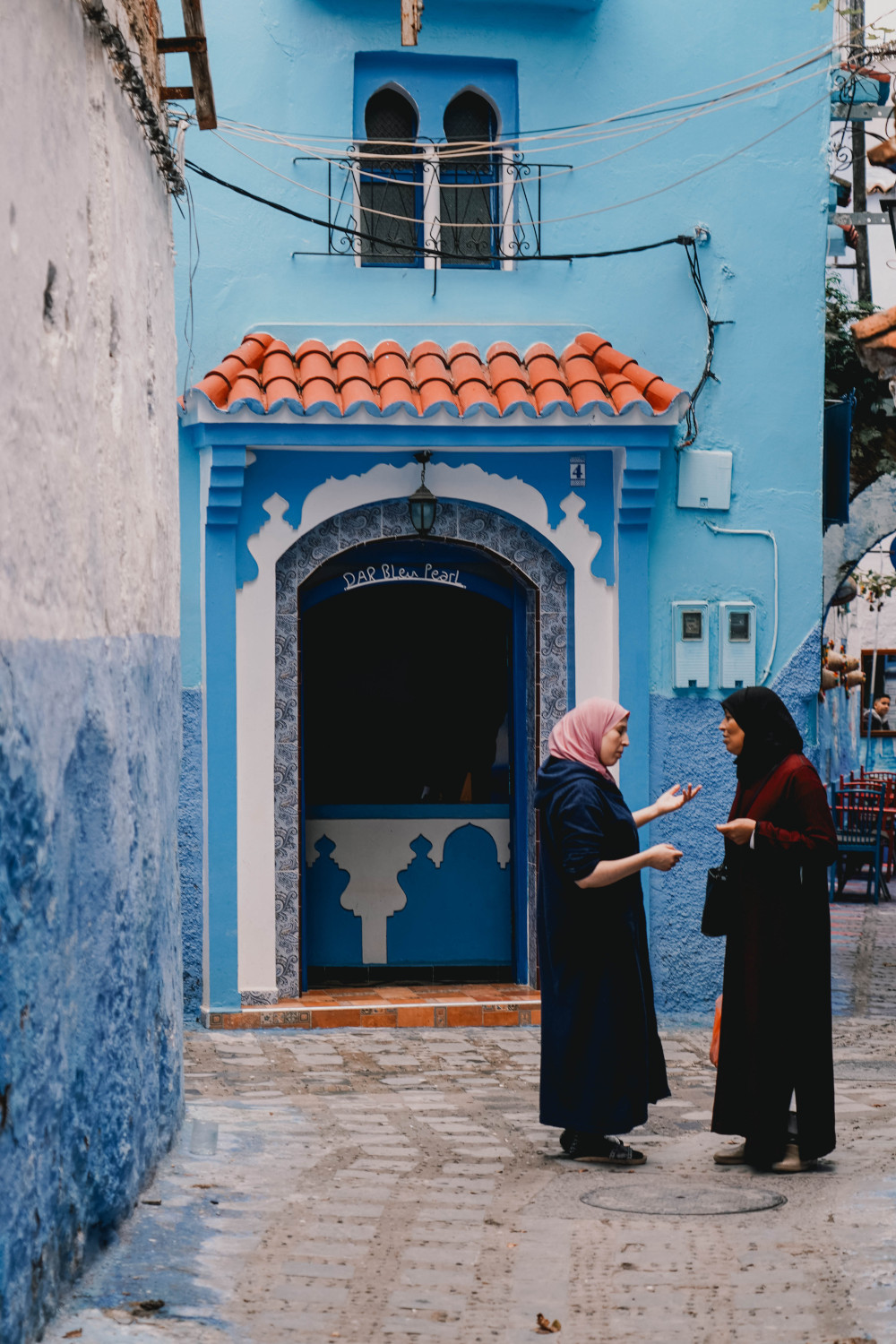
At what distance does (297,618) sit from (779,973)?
452 cm

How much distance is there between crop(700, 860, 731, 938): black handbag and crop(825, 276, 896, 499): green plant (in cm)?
736

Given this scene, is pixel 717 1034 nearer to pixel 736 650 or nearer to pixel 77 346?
pixel 736 650

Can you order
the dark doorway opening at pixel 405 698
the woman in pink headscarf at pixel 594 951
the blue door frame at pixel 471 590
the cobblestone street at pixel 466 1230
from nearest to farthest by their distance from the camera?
the cobblestone street at pixel 466 1230
the woman in pink headscarf at pixel 594 951
the blue door frame at pixel 471 590
the dark doorway opening at pixel 405 698

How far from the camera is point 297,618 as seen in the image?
10039 mm

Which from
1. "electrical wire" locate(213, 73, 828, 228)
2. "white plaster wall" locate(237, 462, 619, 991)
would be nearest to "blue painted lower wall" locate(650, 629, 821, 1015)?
"white plaster wall" locate(237, 462, 619, 991)

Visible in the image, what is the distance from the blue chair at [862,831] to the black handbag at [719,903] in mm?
9012

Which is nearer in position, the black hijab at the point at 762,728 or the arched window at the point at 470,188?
the black hijab at the point at 762,728

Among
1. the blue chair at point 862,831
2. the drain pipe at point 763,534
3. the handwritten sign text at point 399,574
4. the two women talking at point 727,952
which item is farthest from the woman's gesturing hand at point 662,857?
the blue chair at point 862,831

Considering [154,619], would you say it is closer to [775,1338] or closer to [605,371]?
[775,1338]

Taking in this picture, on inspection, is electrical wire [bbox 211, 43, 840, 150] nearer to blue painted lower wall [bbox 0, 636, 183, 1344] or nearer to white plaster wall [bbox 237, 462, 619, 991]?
white plaster wall [bbox 237, 462, 619, 991]

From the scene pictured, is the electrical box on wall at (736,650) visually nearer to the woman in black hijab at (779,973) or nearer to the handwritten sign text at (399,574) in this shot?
the handwritten sign text at (399,574)

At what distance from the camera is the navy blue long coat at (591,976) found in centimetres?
648

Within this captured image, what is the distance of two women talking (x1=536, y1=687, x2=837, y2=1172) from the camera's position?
6.37 meters

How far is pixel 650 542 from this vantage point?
10203 millimetres
